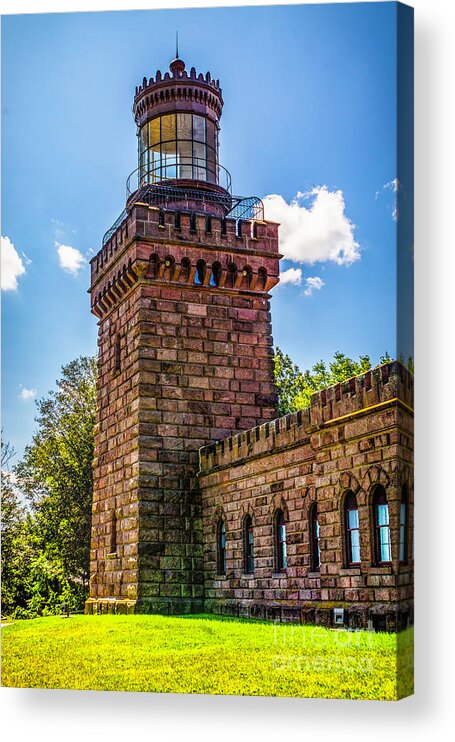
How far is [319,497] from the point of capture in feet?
55.2

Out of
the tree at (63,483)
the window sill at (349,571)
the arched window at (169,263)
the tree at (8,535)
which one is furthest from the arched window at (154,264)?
the window sill at (349,571)

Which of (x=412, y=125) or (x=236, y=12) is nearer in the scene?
(x=412, y=125)

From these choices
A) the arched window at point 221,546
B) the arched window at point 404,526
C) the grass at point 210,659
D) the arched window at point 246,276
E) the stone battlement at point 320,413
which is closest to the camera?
the grass at point 210,659

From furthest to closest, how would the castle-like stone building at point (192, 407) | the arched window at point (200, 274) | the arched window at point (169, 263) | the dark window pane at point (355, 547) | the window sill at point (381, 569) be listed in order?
the arched window at point (200, 274) < the arched window at point (169, 263) < the castle-like stone building at point (192, 407) < the dark window pane at point (355, 547) < the window sill at point (381, 569)

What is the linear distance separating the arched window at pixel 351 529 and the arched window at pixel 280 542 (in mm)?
2575

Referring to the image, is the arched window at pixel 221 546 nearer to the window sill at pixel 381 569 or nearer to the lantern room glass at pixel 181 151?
the window sill at pixel 381 569

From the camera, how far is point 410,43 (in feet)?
45.2

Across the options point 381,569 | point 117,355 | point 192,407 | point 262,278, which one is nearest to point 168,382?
point 192,407

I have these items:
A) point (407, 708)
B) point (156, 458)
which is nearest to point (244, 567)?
point (156, 458)

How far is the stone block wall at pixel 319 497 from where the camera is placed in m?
14.2

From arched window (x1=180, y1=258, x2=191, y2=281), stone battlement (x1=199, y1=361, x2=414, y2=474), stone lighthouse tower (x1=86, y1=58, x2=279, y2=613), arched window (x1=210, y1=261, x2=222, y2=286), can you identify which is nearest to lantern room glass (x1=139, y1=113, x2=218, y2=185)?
stone lighthouse tower (x1=86, y1=58, x2=279, y2=613)

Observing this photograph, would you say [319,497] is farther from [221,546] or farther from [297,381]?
[297,381]

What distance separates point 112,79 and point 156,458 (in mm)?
7341

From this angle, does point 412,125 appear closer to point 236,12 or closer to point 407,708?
point 236,12
